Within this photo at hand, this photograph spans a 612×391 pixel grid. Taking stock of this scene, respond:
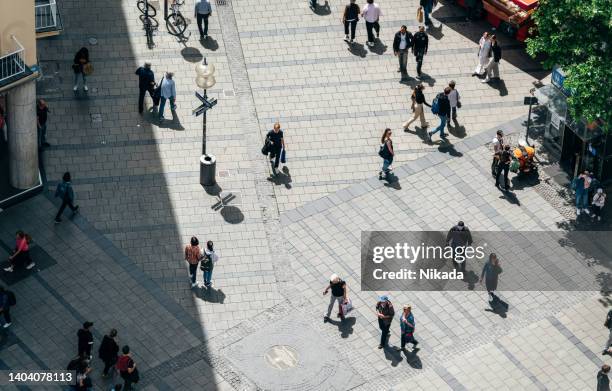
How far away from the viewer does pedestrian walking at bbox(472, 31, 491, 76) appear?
51.1 m

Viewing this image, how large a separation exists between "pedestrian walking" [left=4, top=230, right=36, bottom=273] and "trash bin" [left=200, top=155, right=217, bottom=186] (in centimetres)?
609

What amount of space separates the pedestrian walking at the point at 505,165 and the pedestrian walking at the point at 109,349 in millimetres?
13834

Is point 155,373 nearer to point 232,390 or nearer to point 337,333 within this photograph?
point 232,390

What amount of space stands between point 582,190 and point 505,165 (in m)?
2.47

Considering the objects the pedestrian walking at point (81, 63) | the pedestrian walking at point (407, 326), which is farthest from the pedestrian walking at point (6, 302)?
the pedestrian walking at point (407, 326)

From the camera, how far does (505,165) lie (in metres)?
46.8

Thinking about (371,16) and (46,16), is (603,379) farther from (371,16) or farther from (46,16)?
(46,16)

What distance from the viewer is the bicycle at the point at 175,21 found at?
52.4 meters

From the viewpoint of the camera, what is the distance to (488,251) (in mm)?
45094

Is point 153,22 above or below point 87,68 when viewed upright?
below

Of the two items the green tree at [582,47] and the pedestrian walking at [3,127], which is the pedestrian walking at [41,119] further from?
the green tree at [582,47]

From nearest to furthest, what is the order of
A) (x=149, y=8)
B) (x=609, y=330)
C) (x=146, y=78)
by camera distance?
(x=609, y=330) → (x=146, y=78) → (x=149, y=8)

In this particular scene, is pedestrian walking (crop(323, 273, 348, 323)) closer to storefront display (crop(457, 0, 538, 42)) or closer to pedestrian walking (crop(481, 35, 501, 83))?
pedestrian walking (crop(481, 35, 501, 83))

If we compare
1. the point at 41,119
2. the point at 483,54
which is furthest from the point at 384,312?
the point at 483,54
